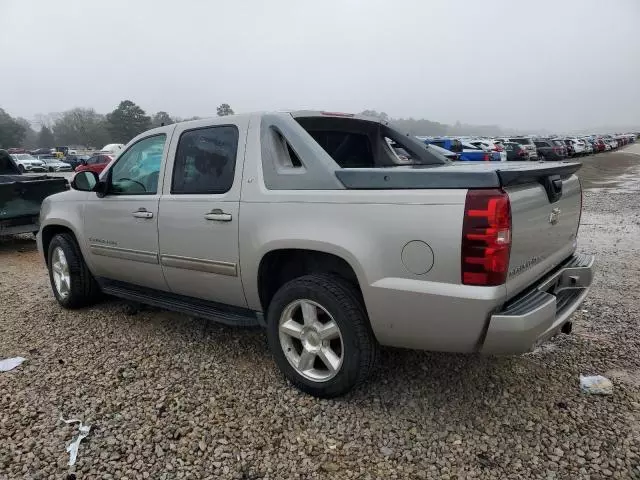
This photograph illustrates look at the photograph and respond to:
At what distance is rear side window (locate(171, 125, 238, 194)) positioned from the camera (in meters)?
3.39

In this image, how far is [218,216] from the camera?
130 inches

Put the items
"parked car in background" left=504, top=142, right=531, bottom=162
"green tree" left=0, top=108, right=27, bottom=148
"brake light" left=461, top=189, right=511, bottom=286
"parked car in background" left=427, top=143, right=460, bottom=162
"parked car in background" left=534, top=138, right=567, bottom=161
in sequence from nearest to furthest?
"brake light" left=461, top=189, right=511, bottom=286
"parked car in background" left=427, top=143, right=460, bottom=162
"parked car in background" left=504, top=142, right=531, bottom=162
"parked car in background" left=534, top=138, right=567, bottom=161
"green tree" left=0, top=108, right=27, bottom=148

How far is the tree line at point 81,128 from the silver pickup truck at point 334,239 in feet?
215

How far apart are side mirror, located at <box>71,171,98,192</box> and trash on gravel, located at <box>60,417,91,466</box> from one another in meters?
2.09

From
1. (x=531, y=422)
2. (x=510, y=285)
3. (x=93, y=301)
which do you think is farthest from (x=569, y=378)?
(x=93, y=301)

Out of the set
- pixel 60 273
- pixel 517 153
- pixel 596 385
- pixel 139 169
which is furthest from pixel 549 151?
pixel 60 273

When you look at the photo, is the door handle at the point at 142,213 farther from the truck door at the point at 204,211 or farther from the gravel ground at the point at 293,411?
the gravel ground at the point at 293,411

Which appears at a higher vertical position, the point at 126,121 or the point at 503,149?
the point at 126,121

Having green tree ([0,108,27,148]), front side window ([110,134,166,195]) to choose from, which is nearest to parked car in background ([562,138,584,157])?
front side window ([110,134,166,195])

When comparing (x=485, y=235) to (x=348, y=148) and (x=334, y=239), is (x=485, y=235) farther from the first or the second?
(x=348, y=148)

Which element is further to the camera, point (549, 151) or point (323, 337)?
point (549, 151)

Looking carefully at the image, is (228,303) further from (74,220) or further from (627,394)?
(627,394)

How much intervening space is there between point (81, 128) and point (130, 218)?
89.7 meters

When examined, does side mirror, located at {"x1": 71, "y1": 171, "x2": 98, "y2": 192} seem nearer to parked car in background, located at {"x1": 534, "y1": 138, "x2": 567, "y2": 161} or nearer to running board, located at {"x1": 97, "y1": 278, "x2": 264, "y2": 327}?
running board, located at {"x1": 97, "y1": 278, "x2": 264, "y2": 327}
